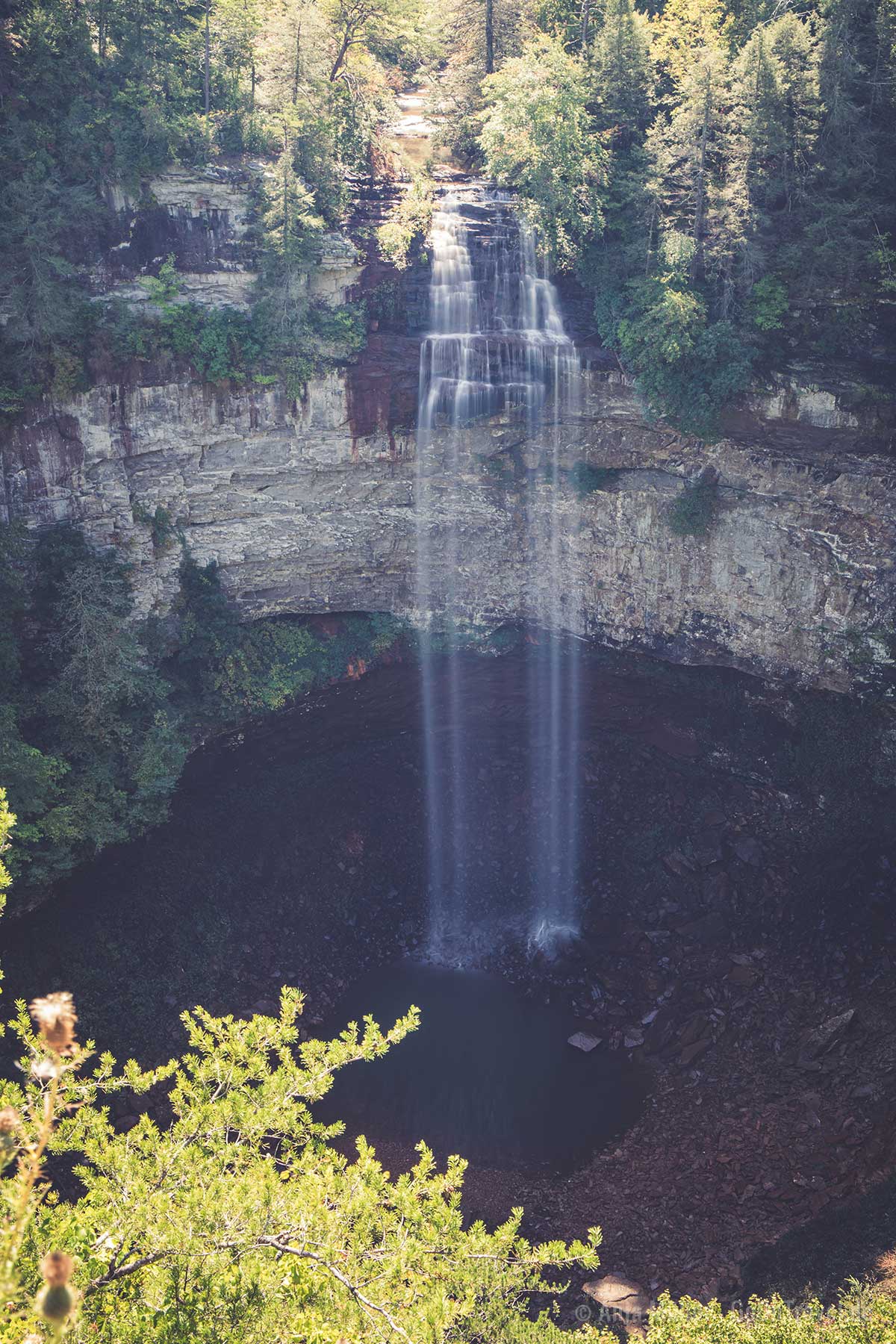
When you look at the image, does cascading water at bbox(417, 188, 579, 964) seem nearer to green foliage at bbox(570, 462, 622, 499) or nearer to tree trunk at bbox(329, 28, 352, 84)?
green foliage at bbox(570, 462, 622, 499)

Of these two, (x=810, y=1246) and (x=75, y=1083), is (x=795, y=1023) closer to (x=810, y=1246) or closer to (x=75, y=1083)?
(x=810, y=1246)

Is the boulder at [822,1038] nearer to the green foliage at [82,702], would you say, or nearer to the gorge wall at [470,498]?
the gorge wall at [470,498]

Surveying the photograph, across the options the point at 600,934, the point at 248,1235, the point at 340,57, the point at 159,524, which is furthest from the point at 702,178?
the point at 248,1235

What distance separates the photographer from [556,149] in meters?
19.5

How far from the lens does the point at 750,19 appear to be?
20.1 metres

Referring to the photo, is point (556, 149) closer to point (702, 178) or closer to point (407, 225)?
point (702, 178)

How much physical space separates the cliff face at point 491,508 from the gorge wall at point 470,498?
1.5 inches

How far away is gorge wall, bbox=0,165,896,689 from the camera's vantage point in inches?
705

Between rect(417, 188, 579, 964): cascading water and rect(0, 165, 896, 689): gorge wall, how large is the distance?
29 centimetres

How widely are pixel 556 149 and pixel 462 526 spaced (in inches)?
308

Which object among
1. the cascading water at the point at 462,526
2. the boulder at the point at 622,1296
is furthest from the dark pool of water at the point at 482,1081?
the boulder at the point at 622,1296

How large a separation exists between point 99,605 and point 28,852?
4.75 meters

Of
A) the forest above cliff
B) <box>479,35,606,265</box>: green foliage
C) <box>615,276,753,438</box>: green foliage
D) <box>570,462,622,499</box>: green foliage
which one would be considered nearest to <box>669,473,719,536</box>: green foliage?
<box>615,276,753,438</box>: green foliage

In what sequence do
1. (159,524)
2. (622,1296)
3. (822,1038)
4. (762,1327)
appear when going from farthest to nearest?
(159,524), (822,1038), (622,1296), (762,1327)
